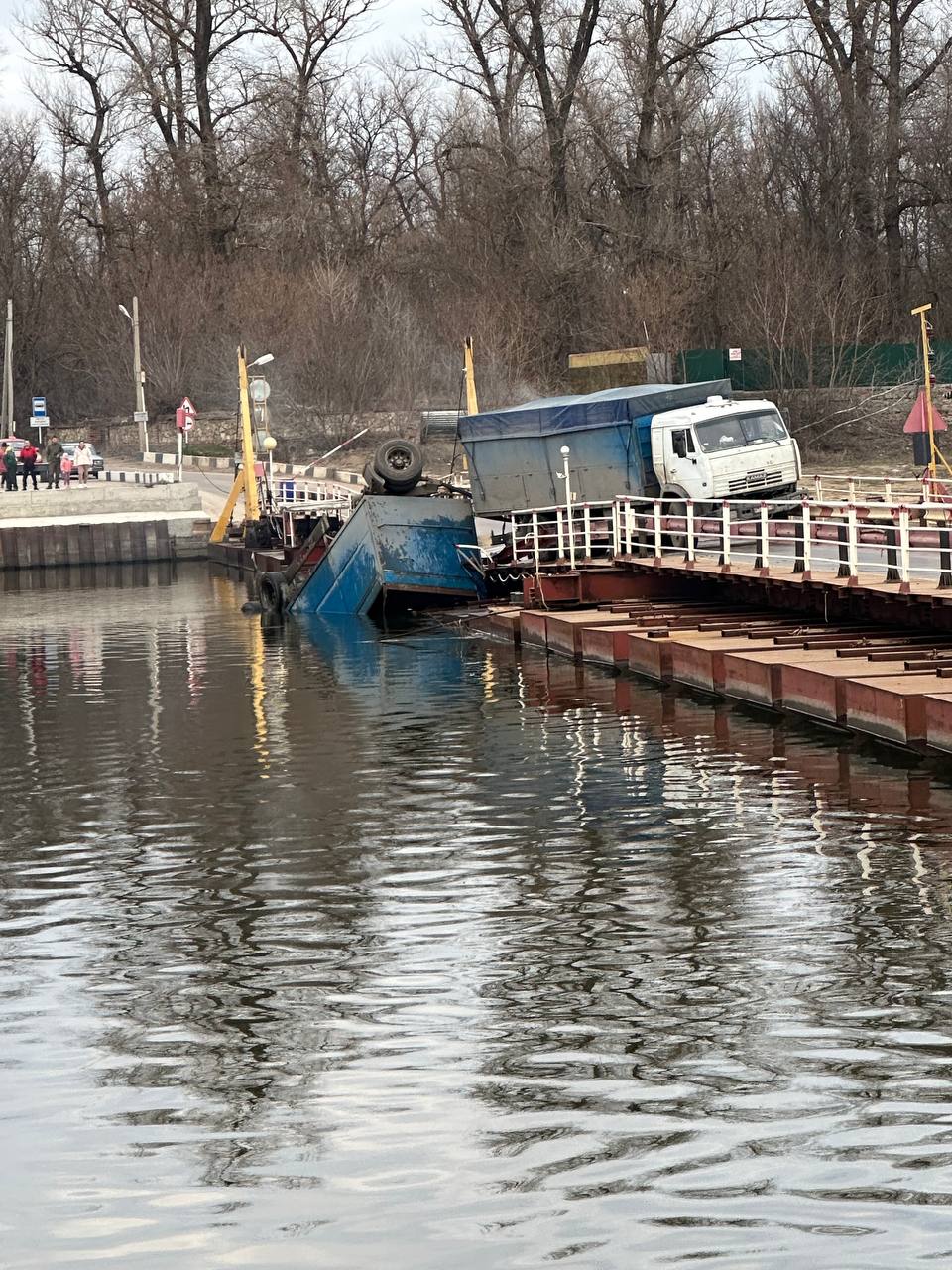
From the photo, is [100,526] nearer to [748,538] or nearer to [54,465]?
[54,465]

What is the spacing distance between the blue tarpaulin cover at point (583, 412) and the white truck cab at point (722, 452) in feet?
1.46

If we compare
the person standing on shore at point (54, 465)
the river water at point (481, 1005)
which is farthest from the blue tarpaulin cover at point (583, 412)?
the person standing on shore at point (54, 465)

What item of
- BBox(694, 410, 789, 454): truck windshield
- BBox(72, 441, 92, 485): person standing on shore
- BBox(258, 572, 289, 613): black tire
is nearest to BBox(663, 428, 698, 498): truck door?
BBox(694, 410, 789, 454): truck windshield

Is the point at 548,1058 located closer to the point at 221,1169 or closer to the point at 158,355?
the point at 221,1169

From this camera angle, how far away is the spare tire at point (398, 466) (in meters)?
38.3

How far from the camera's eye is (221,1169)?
368 inches

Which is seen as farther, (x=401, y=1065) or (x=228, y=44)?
(x=228, y=44)

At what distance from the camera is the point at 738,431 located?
36.8 meters

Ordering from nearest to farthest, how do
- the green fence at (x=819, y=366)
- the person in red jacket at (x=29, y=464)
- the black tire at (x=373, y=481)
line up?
1. the black tire at (x=373, y=481)
2. the person in red jacket at (x=29, y=464)
3. the green fence at (x=819, y=366)

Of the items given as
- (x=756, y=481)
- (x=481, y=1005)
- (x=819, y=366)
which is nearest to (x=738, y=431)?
(x=756, y=481)

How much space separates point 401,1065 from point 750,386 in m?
59.2

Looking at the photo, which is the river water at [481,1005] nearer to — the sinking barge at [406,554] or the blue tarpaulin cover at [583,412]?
the blue tarpaulin cover at [583,412]

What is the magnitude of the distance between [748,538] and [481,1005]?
1846 cm

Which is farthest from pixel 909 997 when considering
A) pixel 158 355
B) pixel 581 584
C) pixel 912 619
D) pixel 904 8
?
pixel 158 355
